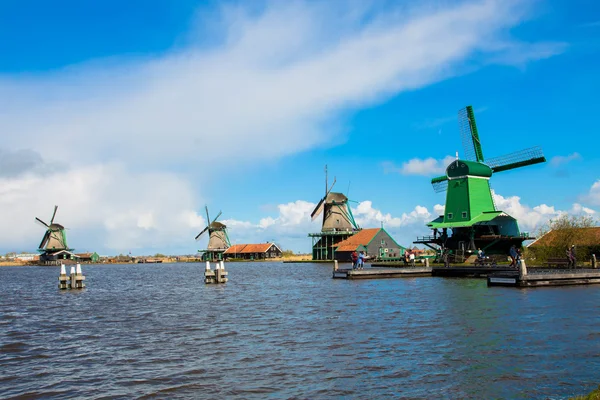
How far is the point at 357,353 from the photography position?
46.6 ft

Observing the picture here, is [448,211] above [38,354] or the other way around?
above

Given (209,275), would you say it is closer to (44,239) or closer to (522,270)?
(522,270)

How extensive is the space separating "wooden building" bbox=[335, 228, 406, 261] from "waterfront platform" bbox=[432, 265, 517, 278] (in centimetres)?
3855

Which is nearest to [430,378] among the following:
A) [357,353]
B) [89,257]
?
[357,353]

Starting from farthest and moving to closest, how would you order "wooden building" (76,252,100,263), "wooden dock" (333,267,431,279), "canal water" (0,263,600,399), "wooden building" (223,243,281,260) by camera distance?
1. "wooden building" (76,252,100,263)
2. "wooden building" (223,243,281,260)
3. "wooden dock" (333,267,431,279)
4. "canal water" (0,263,600,399)

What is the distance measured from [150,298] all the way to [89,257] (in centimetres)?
12846

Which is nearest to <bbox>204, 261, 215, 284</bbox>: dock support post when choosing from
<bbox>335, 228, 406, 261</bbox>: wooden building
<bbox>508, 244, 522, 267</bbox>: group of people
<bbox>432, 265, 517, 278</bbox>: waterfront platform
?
<bbox>432, 265, 517, 278</bbox>: waterfront platform

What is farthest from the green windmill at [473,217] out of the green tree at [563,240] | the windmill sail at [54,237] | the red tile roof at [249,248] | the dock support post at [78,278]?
the windmill sail at [54,237]

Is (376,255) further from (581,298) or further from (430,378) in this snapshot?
(430,378)

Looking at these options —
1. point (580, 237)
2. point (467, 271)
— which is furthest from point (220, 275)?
point (580, 237)

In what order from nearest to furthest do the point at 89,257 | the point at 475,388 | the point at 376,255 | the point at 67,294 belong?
the point at 475,388 < the point at 67,294 < the point at 376,255 < the point at 89,257

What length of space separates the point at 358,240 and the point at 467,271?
46.2m

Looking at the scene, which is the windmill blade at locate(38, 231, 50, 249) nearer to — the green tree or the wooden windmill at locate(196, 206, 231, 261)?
the wooden windmill at locate(196, 206, 231, 261)

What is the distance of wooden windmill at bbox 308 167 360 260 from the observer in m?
100
